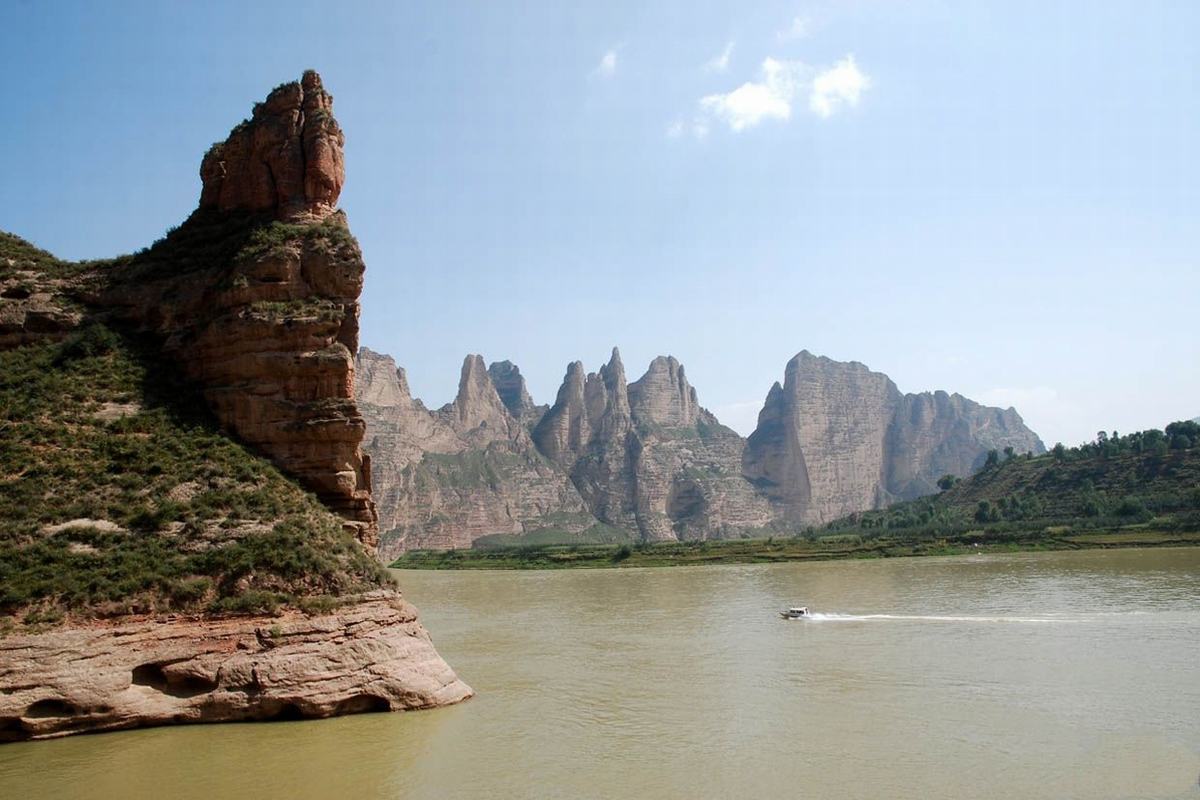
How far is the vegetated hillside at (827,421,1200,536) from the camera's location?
8744 centimetres

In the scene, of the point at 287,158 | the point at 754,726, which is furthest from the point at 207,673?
the point at 287,158

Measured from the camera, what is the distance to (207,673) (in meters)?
19.1

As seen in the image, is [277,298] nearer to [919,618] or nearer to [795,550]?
[919,618]

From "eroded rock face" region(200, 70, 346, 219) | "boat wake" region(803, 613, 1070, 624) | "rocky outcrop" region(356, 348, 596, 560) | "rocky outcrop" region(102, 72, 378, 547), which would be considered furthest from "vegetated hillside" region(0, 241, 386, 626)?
"rocky outcrop" region(356, 348, 596, 560)

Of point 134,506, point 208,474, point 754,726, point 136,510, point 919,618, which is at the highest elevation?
point 208,474

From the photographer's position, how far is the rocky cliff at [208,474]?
18.9 metres

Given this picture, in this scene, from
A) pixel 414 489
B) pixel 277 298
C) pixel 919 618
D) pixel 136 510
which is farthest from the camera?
pixel 414 489

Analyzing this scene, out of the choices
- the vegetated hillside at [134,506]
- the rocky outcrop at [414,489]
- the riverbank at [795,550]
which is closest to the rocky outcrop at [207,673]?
the vegetated hillside at [134,506]

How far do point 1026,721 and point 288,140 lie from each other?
31.1 metres

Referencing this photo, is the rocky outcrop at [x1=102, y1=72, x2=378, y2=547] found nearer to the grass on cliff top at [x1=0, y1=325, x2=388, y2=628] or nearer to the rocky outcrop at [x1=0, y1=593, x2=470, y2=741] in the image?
the grass on cliff top at [x1=0, y1=325, x2=388, y2=628]

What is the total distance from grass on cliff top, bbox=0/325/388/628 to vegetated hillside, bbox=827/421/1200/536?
87097 millimetres

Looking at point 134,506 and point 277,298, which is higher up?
point 277,298

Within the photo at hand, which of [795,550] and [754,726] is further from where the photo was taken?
[795,550]

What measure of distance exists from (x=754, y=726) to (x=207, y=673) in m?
13.2
